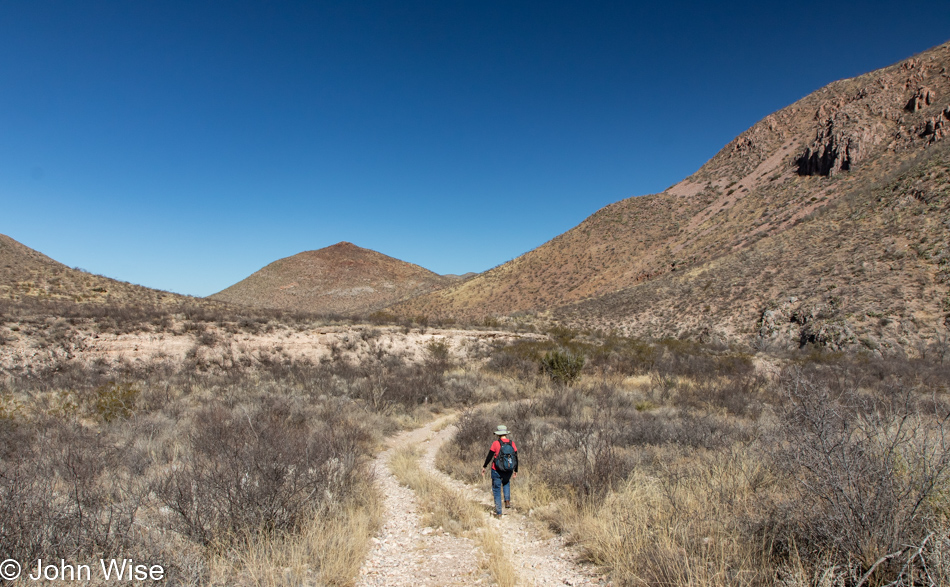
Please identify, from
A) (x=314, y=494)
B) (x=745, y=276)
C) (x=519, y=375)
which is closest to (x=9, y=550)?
(x=314, y=494)

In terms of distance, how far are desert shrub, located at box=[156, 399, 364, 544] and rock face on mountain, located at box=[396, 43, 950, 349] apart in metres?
23.7

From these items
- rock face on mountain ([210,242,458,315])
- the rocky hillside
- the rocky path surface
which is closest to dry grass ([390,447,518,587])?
the rocky path surface

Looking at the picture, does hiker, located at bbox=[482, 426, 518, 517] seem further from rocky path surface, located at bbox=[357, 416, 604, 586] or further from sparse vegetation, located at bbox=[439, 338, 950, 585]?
sparse vegetation, located at bbox=[439, 338, 950, 585]

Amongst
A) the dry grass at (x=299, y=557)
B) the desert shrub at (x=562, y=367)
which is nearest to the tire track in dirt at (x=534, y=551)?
the dry grass at (x=299, y=557)

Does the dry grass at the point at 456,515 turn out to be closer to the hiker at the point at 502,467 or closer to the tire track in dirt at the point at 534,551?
the tire track in dirt at the point at 534,551

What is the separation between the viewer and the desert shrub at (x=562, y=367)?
14.9m

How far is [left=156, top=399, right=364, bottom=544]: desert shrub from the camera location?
423cm

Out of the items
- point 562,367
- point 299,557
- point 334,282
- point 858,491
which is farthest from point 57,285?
point 334,282

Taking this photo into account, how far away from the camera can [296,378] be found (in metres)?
14.1

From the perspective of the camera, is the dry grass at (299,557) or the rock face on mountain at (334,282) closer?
the dry grass at (299,557)

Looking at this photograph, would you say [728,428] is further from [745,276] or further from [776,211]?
[776,211]

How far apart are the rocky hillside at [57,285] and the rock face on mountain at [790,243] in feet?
93.7

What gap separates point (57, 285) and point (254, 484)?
30.6 meters

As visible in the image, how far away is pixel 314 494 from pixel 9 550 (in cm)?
245
